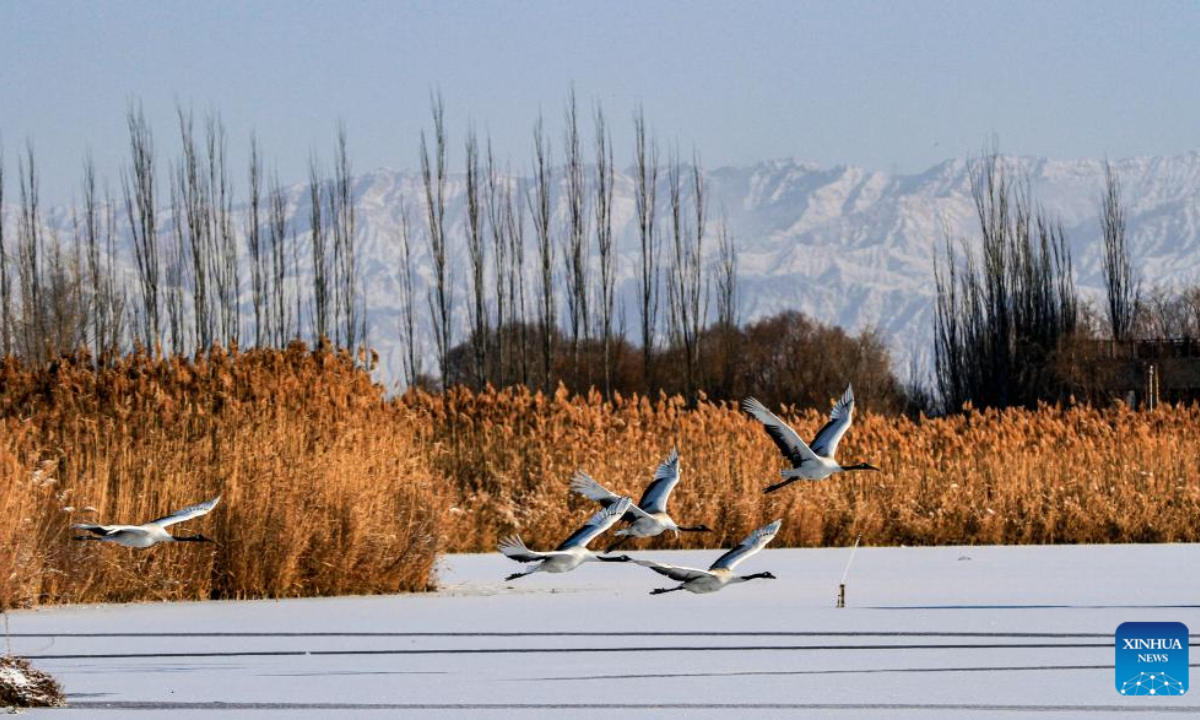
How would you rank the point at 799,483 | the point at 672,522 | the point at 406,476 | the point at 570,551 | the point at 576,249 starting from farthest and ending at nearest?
1. the point at 576,249
2. the point at 799,483
3. the point at 406,476
4. the point at 672,522
5. the point at 570,551

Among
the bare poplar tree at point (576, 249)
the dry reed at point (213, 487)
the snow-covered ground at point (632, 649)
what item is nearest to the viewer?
the snow-covered ground at point (632, 649)

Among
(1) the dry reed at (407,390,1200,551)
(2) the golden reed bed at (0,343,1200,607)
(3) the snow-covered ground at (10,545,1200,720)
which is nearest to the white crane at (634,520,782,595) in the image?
(3) the snow-covered ground at (10,545,1200,720)

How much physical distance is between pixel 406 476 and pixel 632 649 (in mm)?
4330

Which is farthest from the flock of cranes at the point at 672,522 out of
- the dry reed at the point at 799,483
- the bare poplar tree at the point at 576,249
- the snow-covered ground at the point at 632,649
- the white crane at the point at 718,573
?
the bare poplar tree at the point at 576,249

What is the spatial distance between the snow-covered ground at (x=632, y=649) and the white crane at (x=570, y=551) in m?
0.50

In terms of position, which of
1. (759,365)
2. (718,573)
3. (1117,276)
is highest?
(1117,276)

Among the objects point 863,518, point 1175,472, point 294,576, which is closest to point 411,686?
point 294,576

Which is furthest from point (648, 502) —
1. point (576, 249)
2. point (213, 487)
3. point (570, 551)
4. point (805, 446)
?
point (576, 249)

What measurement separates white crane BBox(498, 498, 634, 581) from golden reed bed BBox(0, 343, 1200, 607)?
166 inches

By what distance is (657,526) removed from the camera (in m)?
8.15

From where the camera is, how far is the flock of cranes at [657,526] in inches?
288

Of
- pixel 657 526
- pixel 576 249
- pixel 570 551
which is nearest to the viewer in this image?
pixel 570 551

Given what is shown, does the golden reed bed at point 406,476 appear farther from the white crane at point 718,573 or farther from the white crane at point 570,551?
the white crane at point 718,573

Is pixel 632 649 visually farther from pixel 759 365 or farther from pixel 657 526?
pixel 759 365
